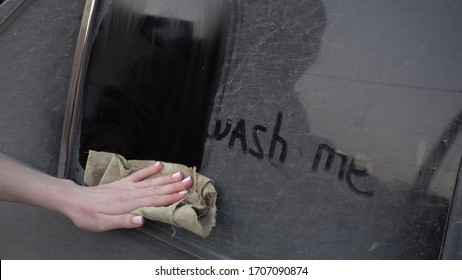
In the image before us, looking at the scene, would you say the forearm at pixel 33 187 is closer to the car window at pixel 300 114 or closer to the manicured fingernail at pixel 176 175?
the car window at pixel 300 114

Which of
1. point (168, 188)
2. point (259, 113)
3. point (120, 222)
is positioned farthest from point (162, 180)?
point (259, 113)

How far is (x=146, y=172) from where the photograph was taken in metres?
1.51

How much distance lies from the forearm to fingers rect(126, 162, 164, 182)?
0.20m

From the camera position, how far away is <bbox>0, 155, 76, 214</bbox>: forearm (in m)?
1.59

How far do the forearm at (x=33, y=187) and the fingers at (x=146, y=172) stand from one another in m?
0.20

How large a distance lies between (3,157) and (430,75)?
121 centimetres

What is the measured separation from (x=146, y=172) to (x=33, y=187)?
352mm

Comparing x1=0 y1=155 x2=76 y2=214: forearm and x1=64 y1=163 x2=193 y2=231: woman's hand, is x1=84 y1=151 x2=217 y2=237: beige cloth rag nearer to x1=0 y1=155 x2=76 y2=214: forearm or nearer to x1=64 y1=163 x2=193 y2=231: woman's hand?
x1=64 y1=163 x2=193 y2=231: woman's hand

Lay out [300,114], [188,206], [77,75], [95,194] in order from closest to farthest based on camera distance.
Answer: [300,114] → [188,206] → [95,194] → [77,75]

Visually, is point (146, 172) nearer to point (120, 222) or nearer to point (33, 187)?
point (120, 222)

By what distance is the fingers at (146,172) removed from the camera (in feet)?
4.94

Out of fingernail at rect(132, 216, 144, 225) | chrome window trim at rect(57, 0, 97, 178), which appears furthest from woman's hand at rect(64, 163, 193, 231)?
chrome window trim at rect(57, 0, 97, 178)

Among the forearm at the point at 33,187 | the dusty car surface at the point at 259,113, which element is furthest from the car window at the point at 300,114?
the forearm at the point at 33,187

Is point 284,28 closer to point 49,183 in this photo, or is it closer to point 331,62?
point 331,62
